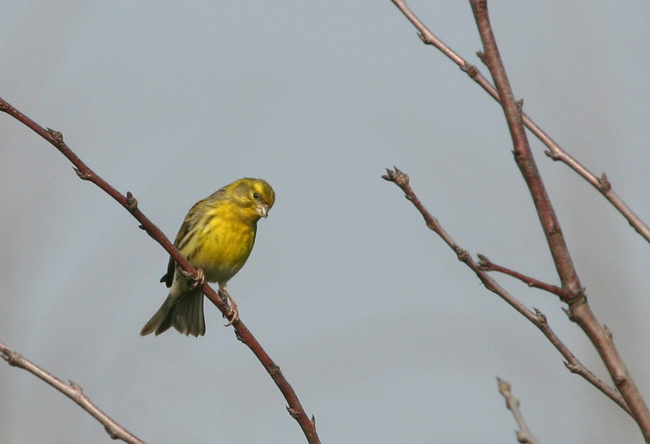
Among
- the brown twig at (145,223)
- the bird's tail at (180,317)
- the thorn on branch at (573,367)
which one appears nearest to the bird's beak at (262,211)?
the bird's tail at (180,317)

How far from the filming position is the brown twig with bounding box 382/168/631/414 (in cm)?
240

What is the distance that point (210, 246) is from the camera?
696 cm

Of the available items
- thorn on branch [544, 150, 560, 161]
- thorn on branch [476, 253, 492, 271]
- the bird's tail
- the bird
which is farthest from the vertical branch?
the bird's tail

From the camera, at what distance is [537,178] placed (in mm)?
2189

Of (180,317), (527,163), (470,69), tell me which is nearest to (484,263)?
(527,163)

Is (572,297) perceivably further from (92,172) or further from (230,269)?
(230,269)

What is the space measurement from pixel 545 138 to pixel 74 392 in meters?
1.92

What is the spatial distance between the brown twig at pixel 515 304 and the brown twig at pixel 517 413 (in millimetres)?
221

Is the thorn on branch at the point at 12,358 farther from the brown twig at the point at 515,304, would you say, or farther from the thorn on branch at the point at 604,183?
the thorn on branch at the point at 604,183

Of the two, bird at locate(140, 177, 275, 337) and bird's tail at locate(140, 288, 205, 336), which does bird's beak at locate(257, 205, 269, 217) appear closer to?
bird at locate(140, 177, 275, 337)

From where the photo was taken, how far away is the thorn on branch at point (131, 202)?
3181mm

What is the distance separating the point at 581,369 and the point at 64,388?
1.71m

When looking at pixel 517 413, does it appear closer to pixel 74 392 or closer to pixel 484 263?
pixel 484 263

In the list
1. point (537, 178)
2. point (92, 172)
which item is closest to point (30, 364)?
point (92, 172)
